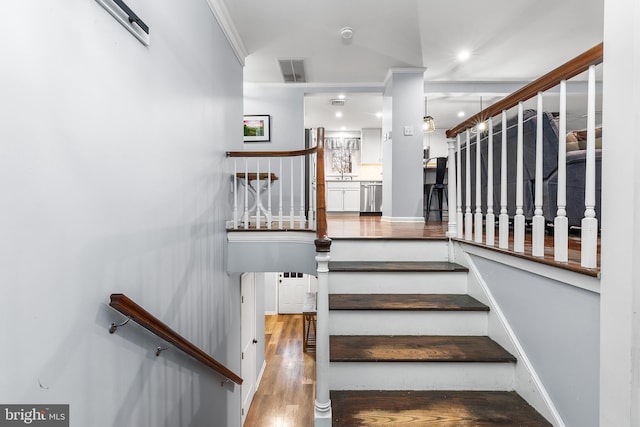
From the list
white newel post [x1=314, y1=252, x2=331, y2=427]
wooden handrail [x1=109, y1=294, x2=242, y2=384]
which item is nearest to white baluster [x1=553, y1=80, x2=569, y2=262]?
white newel post [x1=314, y1=252, x2=331, y2=427]

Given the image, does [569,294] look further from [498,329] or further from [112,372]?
[112,372]

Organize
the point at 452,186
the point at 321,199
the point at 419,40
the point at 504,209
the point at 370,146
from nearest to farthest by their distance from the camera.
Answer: the point at 504,209 → the point at 321,199 → the point at 452,186 → the point at 419,40 → the point at 370,146

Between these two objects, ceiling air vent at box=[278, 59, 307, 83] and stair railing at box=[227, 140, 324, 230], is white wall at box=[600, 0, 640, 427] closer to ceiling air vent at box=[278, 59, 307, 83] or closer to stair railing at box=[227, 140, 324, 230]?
stair railing at box=[227, 140, 324, 230]

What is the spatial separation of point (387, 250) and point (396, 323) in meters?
0.75

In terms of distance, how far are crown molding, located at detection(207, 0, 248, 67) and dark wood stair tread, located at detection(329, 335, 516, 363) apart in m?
2.92

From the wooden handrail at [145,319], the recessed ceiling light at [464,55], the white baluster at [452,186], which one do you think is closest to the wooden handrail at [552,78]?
the white baluster at [452,186]

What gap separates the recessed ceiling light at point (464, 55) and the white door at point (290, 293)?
589cm

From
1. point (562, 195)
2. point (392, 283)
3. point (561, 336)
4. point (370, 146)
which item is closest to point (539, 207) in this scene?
point (562, 195)

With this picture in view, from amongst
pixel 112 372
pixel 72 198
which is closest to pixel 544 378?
pixel 112 372

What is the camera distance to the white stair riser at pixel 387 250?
2.53 metres

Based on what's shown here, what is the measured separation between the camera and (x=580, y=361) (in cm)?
125

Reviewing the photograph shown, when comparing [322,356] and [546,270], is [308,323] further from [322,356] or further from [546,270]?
[546,270]

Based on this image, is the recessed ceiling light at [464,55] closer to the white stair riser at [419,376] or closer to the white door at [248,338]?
the white stair riser at [419,376]

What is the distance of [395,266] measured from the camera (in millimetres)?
2367
